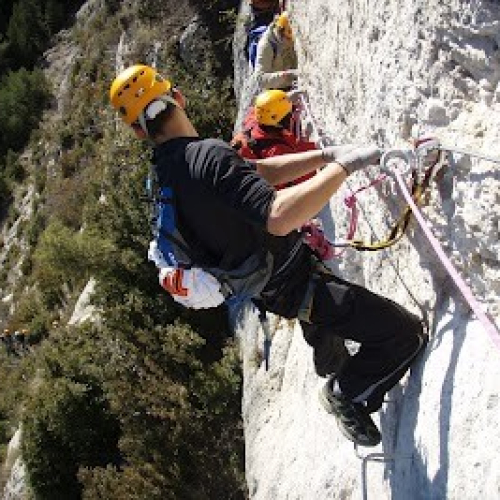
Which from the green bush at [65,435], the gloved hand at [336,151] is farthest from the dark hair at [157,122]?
the green bush at [65,435]

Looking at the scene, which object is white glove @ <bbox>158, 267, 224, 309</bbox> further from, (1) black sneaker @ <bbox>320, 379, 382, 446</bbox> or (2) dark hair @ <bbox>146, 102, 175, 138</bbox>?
(1) black sneaker @ <bbox>320, 379, 382, 446</bbox>

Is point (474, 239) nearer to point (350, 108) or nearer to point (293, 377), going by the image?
point (350, 108)

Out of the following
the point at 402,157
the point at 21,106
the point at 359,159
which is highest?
the point at 359,159

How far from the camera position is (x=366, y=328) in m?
3.97

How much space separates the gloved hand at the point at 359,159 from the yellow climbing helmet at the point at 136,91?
96 cm

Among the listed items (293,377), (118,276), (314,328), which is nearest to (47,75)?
(118,276)

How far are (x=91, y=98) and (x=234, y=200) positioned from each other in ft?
62.2

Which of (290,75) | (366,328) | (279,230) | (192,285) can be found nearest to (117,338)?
(290,75)

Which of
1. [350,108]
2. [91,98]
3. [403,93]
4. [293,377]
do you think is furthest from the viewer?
[91,98]

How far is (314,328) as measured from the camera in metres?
4.54

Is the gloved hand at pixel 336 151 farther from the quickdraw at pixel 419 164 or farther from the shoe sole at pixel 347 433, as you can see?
the shoe sole at pixel 347 433

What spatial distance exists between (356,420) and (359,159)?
5.36 ft

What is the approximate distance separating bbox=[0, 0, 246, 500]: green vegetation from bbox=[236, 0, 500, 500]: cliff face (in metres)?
4.84

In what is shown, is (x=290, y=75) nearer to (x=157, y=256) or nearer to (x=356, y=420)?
(x=157, y=256)
